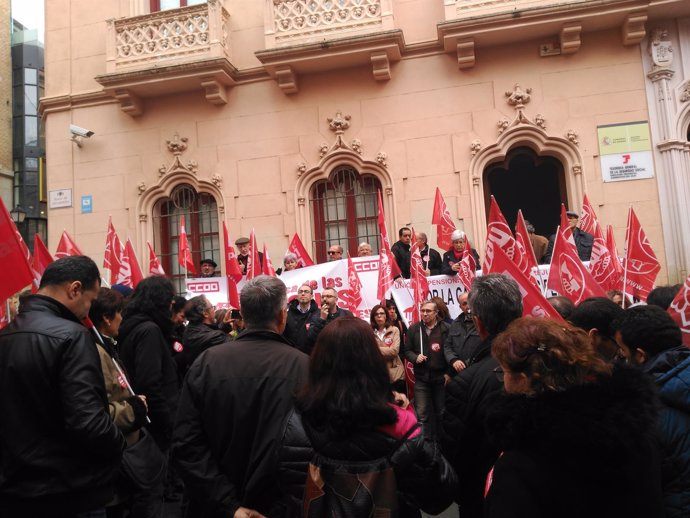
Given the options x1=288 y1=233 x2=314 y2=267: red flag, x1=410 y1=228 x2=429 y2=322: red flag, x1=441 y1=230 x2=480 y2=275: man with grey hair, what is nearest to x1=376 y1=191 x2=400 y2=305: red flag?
x1=410 y1=228 x2=429 y2=322: red flag

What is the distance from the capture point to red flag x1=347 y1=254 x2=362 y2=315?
28.6 feet

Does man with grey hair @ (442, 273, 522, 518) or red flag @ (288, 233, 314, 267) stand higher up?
red flag @ (288, 233, 314, 267)

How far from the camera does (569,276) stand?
6.74 meters

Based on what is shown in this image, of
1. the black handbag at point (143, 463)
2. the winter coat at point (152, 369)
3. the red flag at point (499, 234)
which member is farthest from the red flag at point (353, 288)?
the black handbag at point (143, 463)

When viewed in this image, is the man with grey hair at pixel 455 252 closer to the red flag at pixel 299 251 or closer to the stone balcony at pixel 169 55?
the red flag at pixel 299 251

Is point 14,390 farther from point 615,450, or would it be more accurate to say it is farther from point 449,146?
point 449,146

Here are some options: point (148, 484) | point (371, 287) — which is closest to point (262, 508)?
point (148, 484)

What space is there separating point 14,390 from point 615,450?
95.4 inches

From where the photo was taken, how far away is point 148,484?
11.5 feet

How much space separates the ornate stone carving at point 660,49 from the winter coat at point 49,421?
1105 cm

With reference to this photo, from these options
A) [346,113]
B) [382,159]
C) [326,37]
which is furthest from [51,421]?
[326,37]

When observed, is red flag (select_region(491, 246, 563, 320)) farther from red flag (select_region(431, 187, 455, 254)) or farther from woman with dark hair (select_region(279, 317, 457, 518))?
red flag (select_region(431, 187, 455, 254))

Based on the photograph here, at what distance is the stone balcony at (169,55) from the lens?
1226cm

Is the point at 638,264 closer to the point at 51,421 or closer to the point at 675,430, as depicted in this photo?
the point at 675,430
